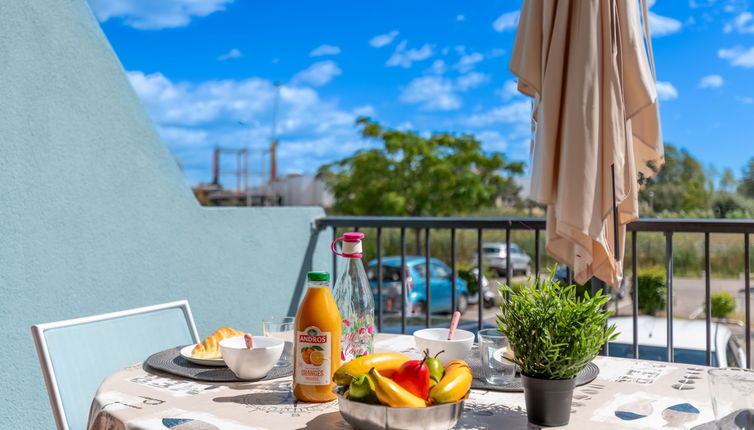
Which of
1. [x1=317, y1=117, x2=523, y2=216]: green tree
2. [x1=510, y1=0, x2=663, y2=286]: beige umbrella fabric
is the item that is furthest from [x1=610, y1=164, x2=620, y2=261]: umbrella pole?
[x1=317, y1=117, x2=523, y2=216]: green tree

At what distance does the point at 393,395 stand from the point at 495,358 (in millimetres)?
361

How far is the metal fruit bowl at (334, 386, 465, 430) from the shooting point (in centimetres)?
77

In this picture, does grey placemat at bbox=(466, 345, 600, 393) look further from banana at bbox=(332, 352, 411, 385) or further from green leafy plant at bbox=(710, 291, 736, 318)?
green leafy plant at bbox=(710, 291, 736, 318)

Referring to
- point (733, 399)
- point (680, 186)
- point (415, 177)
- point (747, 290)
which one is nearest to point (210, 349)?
point (733, 399)

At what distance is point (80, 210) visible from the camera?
→ 2.35 metres

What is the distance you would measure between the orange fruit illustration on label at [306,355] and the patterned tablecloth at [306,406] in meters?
0.08

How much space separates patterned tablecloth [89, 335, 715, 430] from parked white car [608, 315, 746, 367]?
2279 mm

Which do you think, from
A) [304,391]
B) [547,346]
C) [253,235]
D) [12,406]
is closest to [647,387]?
[547,346]

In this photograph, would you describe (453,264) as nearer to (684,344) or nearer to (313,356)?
(684,344)

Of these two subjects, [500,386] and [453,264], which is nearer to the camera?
[500,386]

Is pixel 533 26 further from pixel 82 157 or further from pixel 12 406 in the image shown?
pixel 12 406

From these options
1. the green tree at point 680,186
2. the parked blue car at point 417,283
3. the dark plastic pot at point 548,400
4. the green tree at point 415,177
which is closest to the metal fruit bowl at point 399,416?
the dark plastic pot at point 548,400

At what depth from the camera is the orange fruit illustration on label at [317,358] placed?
0.97 meters

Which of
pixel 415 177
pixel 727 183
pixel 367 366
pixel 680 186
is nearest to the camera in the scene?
pixel 367 366
